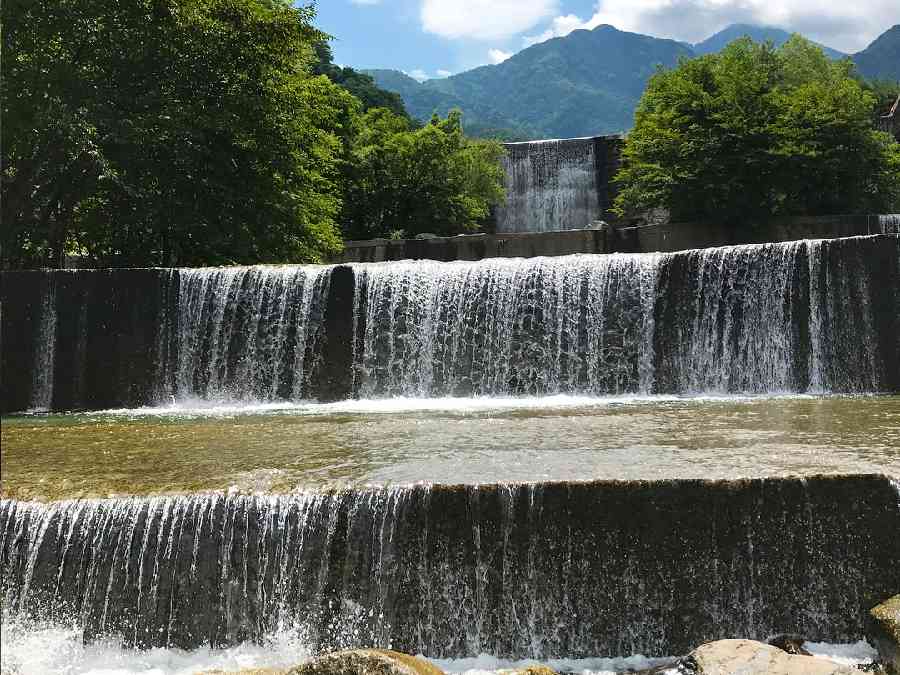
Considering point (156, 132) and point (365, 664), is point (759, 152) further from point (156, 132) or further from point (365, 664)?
point (365, 664)

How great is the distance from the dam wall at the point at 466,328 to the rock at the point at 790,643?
7614 mm

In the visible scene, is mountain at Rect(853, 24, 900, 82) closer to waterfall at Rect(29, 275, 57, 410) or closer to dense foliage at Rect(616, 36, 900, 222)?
dense foliage at Rect(616, 36, 900, 222)

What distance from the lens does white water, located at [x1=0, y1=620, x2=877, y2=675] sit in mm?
5277

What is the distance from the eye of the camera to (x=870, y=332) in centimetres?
1205

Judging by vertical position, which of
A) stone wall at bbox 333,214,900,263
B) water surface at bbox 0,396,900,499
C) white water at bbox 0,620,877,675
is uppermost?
stone wall at bbox 333,214,900,263

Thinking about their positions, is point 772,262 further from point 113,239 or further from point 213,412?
point 113,239

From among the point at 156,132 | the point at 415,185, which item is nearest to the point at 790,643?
the point at 156,132

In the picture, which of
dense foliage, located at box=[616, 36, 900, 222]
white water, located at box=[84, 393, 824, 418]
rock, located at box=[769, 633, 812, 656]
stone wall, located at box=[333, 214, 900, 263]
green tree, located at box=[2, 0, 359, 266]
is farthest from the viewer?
dense foliage, located at box=[616, 36, 900, 222]

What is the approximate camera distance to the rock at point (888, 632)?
466 cm

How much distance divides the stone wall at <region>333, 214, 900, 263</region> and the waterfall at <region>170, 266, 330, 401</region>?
25.0ft

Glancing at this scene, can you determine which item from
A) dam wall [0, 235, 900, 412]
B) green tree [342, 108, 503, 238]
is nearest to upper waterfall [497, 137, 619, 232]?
green tree [342, 108, 503, 238]

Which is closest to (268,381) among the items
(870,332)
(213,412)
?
(213,412)

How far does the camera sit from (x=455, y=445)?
752 cm

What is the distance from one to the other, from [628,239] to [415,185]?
927 cm
